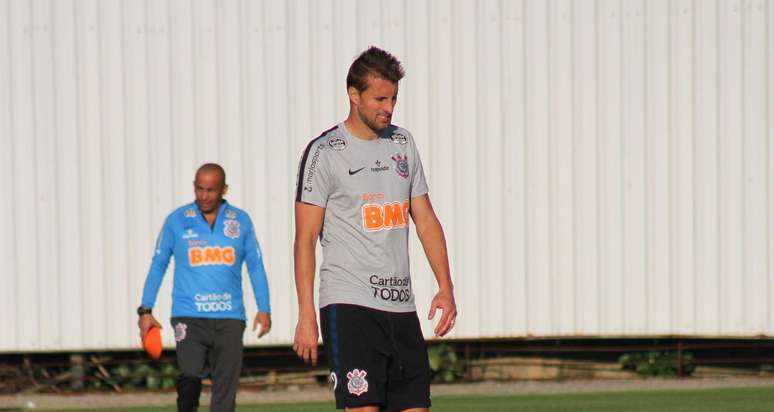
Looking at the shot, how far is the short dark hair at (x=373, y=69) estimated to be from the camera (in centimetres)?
561

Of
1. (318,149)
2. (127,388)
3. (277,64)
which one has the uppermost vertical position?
(277,64)

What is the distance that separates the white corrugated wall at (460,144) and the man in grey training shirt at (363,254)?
6.61 meters

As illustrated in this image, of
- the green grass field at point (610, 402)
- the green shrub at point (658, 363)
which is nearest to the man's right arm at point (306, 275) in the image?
the green grass field at point (610, 402)

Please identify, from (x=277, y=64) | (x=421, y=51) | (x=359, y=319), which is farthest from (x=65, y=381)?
(x=359, y=319)

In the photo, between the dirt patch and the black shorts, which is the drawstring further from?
the dirt patch

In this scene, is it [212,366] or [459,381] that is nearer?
[212,366]

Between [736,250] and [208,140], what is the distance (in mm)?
4861

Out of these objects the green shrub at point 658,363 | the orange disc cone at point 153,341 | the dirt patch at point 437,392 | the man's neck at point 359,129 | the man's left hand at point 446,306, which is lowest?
the dirt patch at point 437,392

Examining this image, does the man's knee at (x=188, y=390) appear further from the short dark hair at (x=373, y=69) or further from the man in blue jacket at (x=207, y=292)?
the short dark hair at (x=373, y=69)

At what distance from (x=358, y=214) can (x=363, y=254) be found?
17 centimetres

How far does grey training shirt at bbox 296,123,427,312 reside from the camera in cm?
568

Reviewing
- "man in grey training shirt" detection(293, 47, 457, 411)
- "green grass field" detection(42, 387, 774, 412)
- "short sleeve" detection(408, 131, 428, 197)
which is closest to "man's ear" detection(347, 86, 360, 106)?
"man in grey training shirt" detection(293, 47, 457, 411)

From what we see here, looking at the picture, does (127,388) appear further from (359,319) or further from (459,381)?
(359,319)

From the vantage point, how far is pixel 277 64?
12289 millimetres
